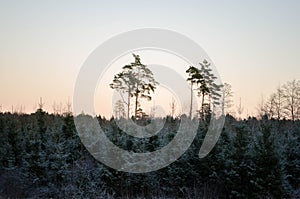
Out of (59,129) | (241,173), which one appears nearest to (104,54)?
(59,129)

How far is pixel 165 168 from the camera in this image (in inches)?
557

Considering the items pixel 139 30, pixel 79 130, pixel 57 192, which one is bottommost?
pixel 57 192

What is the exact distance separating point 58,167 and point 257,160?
26.1 feet

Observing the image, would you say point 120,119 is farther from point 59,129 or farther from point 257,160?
point 257,160

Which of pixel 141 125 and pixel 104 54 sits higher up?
pixel 104 54

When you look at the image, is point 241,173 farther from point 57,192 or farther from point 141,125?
point 57,192

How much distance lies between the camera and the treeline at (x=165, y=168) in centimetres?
1230

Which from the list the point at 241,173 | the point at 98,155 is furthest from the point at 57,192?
the point at 241,173

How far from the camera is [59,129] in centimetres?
1644

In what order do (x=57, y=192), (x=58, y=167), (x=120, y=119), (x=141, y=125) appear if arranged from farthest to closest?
(x=120, y=119) → (x=141, y=125) → (x=58, y=167) → (x=57, y=192)

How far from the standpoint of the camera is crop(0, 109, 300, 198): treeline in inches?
484

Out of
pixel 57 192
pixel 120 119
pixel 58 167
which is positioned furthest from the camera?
pixel 120 119

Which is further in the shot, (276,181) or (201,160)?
(201,160)

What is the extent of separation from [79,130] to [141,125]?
2952 millimetres
